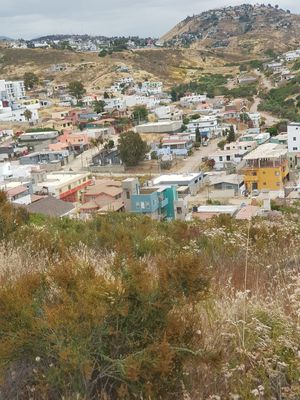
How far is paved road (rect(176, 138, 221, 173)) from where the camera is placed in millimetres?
26881

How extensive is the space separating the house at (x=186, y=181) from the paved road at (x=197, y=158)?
4.50 metres

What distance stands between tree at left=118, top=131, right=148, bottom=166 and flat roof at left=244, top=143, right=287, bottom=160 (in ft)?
19.8

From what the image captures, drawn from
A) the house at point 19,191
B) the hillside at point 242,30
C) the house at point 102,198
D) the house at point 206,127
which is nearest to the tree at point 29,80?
the house at point 206,127

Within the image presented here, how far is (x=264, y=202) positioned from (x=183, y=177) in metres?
5.44

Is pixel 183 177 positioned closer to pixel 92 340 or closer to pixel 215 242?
pixel 215 242

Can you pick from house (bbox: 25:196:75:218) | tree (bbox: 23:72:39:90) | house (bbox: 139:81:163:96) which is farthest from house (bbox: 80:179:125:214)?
tree (bbox: 23:72:39:90)

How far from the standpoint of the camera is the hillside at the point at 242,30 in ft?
286

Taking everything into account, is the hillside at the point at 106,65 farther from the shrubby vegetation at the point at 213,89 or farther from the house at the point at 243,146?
the house at the point at 243,146

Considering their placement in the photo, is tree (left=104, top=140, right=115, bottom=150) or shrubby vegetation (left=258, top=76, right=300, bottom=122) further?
shrubby vegetation (left=258, top=76, right=300, bottom=122)

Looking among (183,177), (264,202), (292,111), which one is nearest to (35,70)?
(292,111)

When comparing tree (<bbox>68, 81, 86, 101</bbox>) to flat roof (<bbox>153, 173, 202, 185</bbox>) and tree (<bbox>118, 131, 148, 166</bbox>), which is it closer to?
tree (<bbox>118, 131, 148, 166</bbox>)

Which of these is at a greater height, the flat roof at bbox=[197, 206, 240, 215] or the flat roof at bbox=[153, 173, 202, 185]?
the flat roof at bbox=[153, 173, 202, 185]

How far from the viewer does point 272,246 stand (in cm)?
439

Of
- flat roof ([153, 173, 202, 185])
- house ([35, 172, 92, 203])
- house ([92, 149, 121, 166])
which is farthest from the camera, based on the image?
house ([92, 149, 121, 166])
